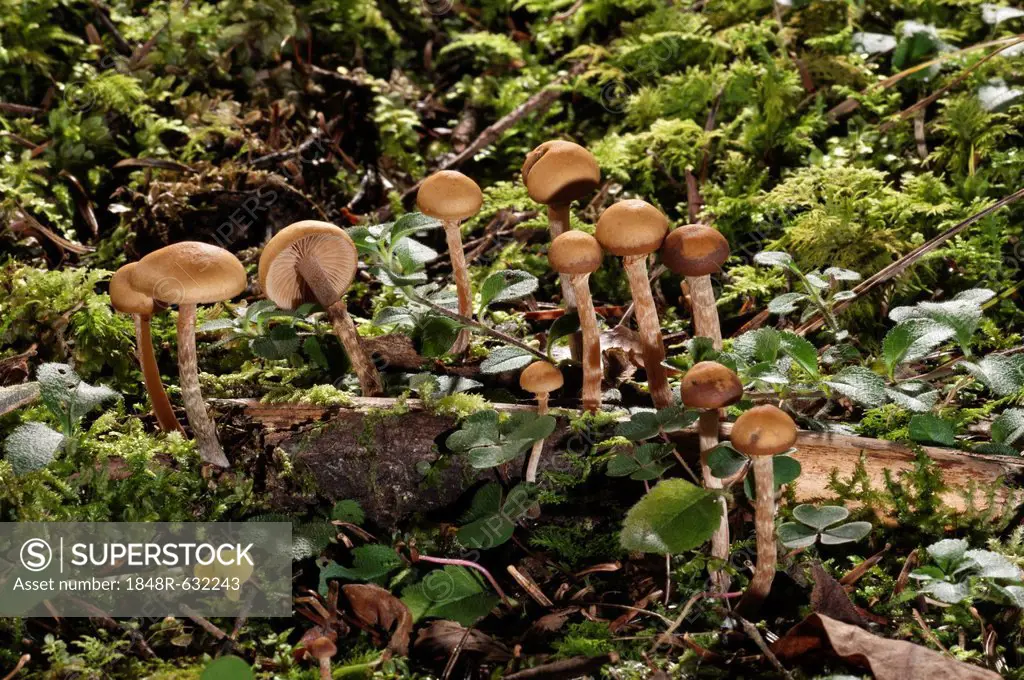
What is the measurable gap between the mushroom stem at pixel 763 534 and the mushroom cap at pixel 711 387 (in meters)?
0.17

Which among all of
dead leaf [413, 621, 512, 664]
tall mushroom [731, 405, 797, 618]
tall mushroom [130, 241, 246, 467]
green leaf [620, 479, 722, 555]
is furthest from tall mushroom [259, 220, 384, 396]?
tall mushroom [731, 405, 797, 618]

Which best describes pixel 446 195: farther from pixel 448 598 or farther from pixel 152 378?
pixel 448 598

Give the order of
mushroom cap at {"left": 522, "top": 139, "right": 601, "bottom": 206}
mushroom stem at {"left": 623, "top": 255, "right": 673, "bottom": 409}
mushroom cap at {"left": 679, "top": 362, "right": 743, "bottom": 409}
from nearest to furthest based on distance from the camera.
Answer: mushroom cap at {"left": 679, "top": 362, "right": 743, "bottom": 409}, mushroom stem at {"left": 623, "top": 255, "right": 673, "bottom": 409}, mushroom cap at {"left": 522, "top": 139, "right": 601, "bottom": 206}

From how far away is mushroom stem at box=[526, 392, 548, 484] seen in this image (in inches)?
88.4

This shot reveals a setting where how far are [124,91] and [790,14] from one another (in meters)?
3.34

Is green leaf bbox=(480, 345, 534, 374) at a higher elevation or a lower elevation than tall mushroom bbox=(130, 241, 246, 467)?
lower

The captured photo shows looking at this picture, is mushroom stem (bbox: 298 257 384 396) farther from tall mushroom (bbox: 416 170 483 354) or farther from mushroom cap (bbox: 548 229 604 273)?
mushroom cap (bbox: 548 229 604 273)

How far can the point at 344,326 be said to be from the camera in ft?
8.04

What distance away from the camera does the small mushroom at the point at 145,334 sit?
2.20 meters

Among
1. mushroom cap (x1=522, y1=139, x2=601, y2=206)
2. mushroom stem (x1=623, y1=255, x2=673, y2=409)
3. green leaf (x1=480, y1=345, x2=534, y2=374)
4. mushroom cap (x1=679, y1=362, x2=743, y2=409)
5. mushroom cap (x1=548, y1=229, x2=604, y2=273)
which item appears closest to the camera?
mushroom cap (x1=679, y1=362, x2=743, y2=409)

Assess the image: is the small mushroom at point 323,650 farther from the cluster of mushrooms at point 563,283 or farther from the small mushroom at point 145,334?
the small mushroom at point 145,334

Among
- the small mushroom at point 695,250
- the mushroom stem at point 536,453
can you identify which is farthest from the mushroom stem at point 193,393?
the small mushroom at point 695,250

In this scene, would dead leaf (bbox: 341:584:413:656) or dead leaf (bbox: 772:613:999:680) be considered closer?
dead leaf (bbox: 772:613:999:680)

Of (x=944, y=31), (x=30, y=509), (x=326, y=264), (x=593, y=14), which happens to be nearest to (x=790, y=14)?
(x=944, y=31)
